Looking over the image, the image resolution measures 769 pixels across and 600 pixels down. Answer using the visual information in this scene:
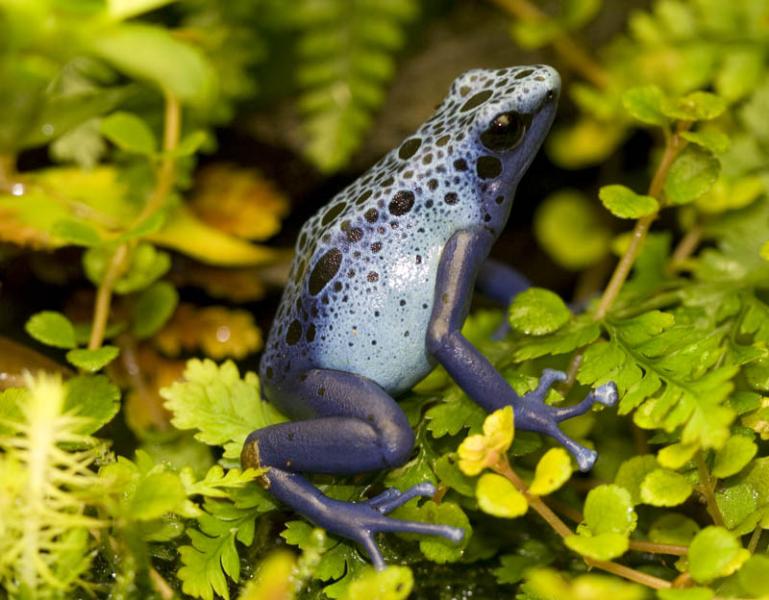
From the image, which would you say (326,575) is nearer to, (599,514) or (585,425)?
(599,514)

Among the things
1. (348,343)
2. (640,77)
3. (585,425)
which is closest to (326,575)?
(348,343)

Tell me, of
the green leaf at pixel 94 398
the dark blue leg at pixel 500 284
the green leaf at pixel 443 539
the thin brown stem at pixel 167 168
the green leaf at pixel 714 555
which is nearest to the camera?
the green leaf at pixel 714 555

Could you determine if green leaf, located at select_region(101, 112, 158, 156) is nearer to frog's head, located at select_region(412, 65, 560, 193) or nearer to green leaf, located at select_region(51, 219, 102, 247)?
green leaf, located at select_region(51, 219, 102, 247)

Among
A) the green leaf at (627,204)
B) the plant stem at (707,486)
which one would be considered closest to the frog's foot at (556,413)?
the plant stem at (707,486)

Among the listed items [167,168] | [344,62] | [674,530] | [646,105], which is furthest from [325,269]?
[344,62]

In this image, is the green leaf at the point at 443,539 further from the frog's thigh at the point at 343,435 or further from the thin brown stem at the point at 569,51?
the thin brown stem at the point at 569,51

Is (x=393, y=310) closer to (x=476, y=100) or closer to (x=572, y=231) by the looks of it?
(x=476, y=100)
